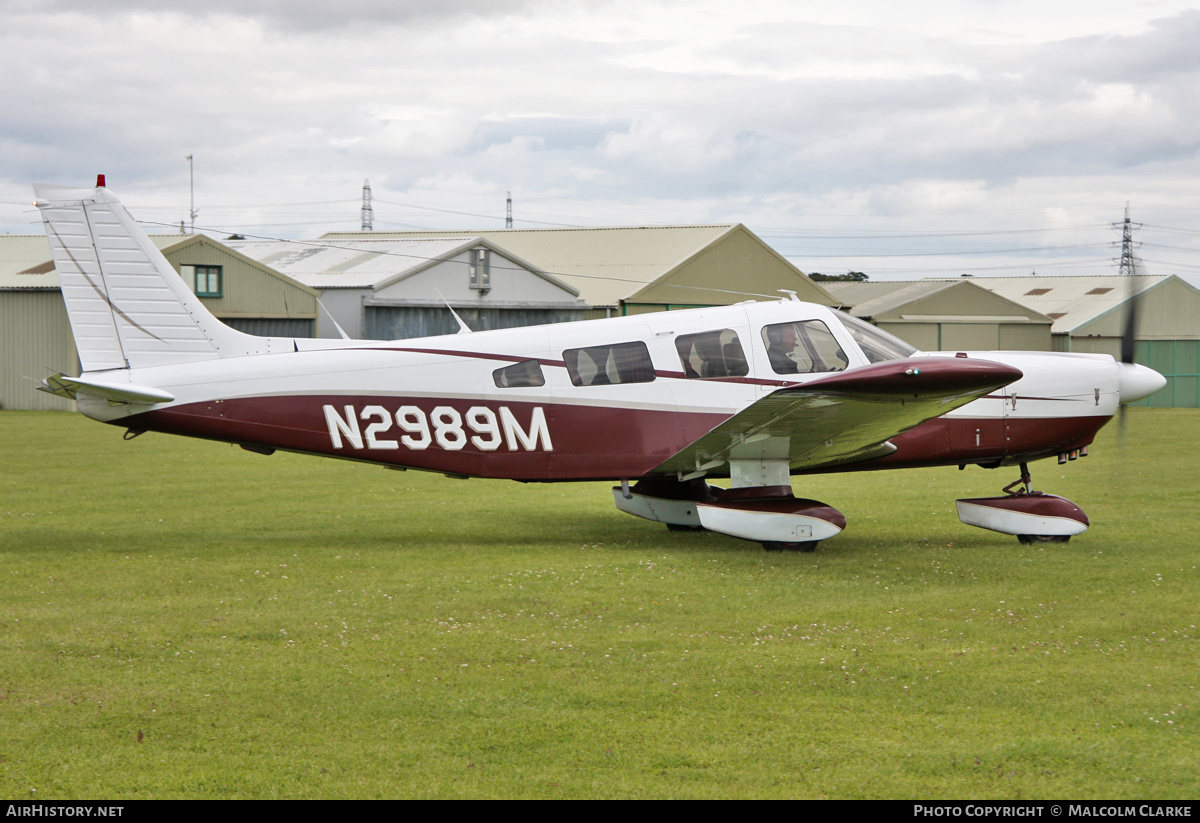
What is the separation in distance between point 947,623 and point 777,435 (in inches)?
114

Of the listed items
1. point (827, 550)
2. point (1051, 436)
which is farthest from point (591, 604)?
point (1051, 436)

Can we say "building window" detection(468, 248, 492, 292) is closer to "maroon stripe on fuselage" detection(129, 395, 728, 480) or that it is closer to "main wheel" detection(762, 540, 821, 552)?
"maroon stripe on fuselage" detection(129, 395, 728, 480)

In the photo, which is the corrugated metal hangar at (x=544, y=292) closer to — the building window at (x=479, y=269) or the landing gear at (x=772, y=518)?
the building window at (x=479, y=269)

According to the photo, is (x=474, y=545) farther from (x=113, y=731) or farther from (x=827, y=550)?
(x=113, y=731)

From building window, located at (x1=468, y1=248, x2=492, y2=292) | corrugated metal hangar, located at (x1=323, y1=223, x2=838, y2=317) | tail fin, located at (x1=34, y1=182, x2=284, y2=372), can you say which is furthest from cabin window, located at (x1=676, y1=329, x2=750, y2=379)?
corrugated metal hangar, located at (x1=323, y1=223, x2=838, y2=317)

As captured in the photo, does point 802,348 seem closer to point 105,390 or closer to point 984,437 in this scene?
point 984,437

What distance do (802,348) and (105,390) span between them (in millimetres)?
6349

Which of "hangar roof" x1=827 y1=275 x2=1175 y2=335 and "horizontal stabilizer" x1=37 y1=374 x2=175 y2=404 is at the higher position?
"hangar roof" x1=827 y1=275 x2=1175 y2=335

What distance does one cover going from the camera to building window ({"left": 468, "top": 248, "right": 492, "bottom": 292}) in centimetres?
3925

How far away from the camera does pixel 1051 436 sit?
36.7 feet

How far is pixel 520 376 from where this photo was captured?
10.9 meters

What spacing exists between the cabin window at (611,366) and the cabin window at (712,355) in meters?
0.36

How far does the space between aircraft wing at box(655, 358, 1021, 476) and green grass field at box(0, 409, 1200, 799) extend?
0.98m

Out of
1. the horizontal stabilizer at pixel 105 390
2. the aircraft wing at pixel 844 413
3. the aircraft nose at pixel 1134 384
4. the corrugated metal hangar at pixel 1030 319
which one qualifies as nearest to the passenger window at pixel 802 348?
the aircraft wing at pixel 844 413
